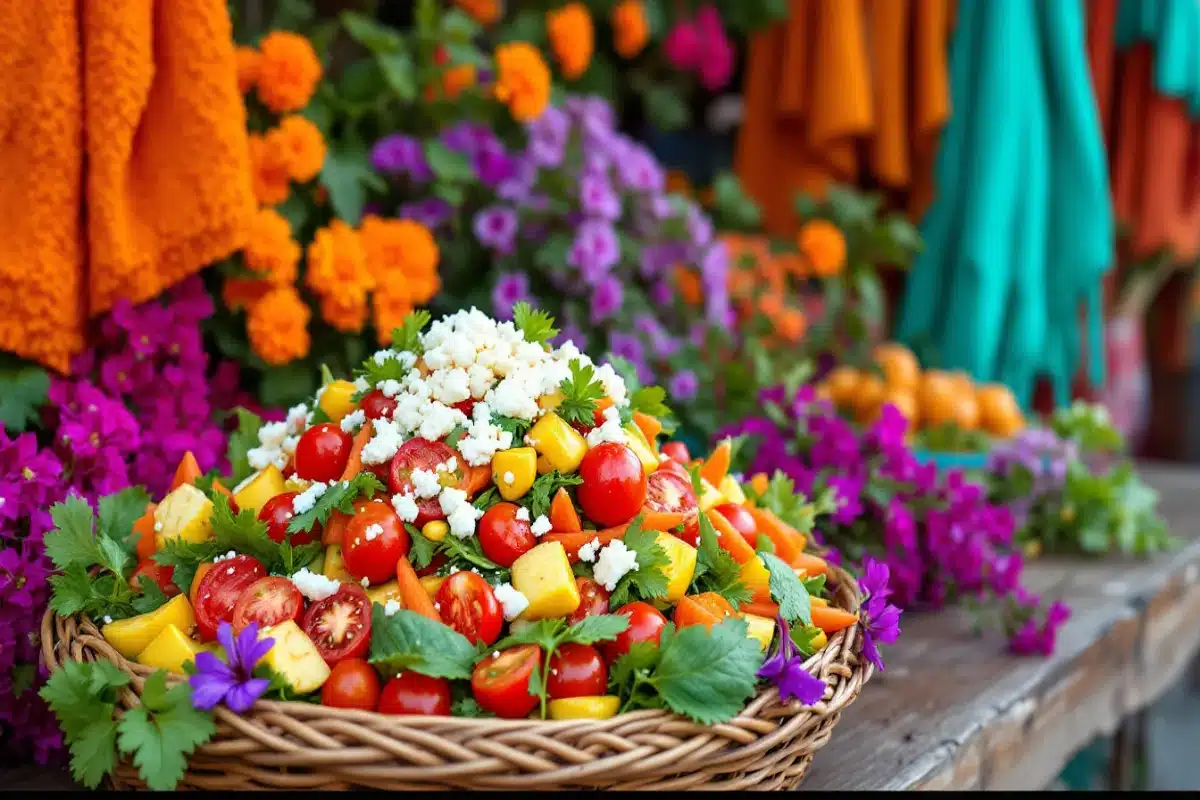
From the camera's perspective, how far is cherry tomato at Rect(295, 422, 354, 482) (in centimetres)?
100

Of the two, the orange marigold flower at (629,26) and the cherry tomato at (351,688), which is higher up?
the orange marigold flower at (629,26)

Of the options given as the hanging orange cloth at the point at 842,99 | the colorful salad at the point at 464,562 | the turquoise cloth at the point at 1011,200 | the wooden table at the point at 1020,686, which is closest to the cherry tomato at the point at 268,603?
the colorful salad at the point at 464,562

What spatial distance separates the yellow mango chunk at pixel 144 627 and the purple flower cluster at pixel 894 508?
Result: 91 centimetres

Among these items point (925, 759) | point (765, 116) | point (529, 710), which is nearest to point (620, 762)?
point (529, 710)

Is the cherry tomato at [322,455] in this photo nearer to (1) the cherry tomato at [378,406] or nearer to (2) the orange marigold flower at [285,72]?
(1) the cherry tomato at [378,406]

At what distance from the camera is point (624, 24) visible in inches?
90.8

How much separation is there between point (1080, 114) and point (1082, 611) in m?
1.44

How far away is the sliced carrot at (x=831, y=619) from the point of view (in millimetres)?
1005

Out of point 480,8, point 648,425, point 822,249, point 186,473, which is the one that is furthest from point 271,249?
point 822,249

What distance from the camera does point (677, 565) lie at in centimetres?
95

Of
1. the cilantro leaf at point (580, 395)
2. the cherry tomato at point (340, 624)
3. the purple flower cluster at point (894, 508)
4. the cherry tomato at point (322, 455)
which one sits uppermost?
the cilantro leaf at point (580, 395)

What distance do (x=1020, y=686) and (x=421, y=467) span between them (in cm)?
90

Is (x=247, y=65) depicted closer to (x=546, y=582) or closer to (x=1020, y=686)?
(x=546, y=582)

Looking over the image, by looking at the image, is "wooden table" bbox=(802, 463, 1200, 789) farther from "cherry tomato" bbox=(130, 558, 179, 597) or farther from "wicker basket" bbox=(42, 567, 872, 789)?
"cherry tomato" bbox=(130, 558, 179, 597)
